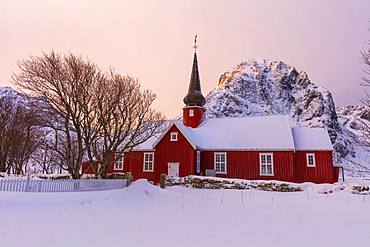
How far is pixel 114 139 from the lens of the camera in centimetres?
1983

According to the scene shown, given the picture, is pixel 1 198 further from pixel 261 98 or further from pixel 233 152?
pixel 261 98

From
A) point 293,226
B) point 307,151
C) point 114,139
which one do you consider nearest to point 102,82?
point 114,139

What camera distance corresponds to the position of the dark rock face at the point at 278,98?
11431 cm

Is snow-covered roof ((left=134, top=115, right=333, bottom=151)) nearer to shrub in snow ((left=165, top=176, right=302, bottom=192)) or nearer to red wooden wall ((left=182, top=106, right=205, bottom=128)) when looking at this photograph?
red wooden wall ((left=182, top=106, right=205, bottom=128))

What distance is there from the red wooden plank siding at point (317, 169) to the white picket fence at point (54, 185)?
15827mm

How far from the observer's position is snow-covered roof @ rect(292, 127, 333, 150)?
24.6m

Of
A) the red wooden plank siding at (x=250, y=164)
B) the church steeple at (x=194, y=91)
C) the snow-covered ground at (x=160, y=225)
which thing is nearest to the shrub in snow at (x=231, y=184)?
the red wooden plank siding at (x=250, y=164)

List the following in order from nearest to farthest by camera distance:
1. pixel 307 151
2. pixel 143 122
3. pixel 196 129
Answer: pixel 143 122
pixel 307 151
pixel 196 129

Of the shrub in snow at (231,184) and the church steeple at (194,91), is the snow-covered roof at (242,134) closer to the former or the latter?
the church steeple at (194,91)

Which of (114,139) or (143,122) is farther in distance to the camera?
(143,122)

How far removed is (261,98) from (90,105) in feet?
403

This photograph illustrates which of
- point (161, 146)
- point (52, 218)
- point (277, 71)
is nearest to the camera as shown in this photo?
point (52, 218)

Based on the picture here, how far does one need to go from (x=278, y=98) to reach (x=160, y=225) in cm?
13467

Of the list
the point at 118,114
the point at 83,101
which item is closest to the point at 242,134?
the point at 118,114
